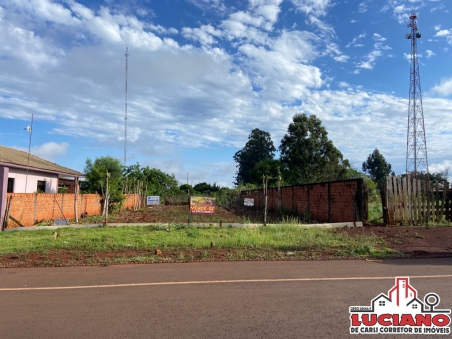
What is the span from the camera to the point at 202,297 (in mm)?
5656

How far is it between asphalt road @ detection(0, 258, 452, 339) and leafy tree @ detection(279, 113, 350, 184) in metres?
28.9

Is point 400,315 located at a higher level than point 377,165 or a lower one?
lower

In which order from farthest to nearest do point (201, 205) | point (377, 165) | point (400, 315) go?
1. point (377, 165)
2. point (201, 205)
3. point (400, 315)

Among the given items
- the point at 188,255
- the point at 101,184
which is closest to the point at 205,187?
the point at 101,184

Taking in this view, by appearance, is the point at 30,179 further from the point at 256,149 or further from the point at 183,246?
the point at 256,149

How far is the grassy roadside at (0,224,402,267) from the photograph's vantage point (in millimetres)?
9156

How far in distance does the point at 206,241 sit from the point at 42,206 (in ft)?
36.8

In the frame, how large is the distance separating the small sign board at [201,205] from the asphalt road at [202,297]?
20.9 feet

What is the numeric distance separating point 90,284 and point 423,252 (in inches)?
336

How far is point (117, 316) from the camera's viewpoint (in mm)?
4844

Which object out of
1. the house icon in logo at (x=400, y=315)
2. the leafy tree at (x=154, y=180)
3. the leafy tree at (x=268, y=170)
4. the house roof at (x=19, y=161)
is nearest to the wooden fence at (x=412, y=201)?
the house icon in logo at (x=400, y=315)

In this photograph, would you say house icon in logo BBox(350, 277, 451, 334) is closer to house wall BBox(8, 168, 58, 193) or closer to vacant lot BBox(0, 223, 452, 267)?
vacant lot BBox(0, 223, 452, 267)

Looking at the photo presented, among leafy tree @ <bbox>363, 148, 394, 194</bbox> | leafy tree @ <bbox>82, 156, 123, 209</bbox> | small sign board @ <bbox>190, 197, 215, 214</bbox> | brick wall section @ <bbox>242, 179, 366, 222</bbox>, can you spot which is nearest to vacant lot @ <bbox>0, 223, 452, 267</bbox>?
small sign board @ <bbox>190, 197, 215, 214</bbox>

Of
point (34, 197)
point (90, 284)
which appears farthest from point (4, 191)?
point (90, 284)
